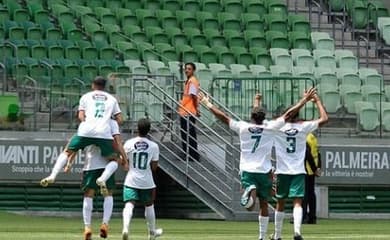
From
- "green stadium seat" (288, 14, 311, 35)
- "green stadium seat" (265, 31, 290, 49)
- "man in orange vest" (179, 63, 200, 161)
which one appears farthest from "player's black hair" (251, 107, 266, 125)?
"green stadium seat" (288, 14, 311, 35)

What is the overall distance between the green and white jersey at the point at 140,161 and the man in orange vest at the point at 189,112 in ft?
25.9

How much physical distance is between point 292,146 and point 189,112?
8.52 m

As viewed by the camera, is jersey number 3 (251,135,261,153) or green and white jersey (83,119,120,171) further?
jersey number 3 (251,135,261,153)

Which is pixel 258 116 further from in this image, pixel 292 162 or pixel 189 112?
pixel 189 112

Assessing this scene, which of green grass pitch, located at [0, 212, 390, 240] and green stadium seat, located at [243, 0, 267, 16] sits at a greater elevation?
green stadium seat, located at [243, 0, 267, 16]

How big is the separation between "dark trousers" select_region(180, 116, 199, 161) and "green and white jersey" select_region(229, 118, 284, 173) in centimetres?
905

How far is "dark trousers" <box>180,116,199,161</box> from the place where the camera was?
28.8 meters

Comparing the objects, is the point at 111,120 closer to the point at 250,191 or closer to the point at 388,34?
the point at 250,191

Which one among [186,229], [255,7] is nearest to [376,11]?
[255,7]

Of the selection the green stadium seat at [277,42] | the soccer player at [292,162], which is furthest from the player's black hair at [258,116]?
the green stadium seat at [277,42]

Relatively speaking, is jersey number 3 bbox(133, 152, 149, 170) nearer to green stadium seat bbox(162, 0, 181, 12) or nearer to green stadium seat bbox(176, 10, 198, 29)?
green stadium seat bbox(176, 10, 198, 29)

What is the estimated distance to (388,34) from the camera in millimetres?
38188

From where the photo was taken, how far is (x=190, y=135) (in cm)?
2900

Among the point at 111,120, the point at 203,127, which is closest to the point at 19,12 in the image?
the point at 203,127
